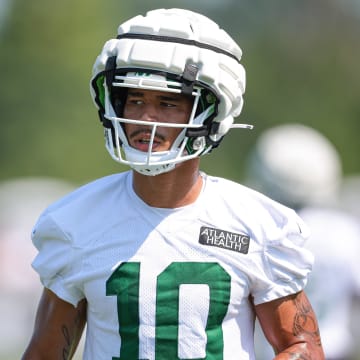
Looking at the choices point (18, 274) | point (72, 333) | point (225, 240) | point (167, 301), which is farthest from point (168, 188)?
point (18, 274)

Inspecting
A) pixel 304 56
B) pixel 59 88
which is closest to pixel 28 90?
pixel 59 88

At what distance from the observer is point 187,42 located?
4684mm

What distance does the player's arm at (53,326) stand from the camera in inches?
189

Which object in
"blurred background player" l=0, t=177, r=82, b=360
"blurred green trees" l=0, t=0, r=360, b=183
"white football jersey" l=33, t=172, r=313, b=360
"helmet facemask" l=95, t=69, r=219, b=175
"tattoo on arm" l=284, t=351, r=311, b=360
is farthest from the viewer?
"blurred green trees" l=0, t=0, r=360, b=183

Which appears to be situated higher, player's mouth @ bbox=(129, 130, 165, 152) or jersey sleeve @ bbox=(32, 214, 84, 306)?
player's mouth @ bbox=(129, 130, 165, 152)

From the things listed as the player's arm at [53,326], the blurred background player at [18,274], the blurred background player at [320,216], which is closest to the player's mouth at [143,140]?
the player's arm at [53,326]

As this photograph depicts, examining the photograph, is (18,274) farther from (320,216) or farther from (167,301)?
(167,301)

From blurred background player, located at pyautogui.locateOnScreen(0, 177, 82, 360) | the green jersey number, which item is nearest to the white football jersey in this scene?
the green jersey number

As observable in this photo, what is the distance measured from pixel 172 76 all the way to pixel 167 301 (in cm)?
81

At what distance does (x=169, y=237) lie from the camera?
473cm

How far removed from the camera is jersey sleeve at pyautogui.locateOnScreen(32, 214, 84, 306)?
4.72 metres

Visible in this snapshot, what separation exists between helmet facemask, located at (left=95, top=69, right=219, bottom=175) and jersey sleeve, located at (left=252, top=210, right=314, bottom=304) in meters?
0.41

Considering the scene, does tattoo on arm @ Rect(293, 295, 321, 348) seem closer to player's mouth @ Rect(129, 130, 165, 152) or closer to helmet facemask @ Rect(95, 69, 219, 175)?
helmet facemask @ Rect(95, 69, 219, 175)

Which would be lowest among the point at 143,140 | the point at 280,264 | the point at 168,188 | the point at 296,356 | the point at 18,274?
the point at 18,274
